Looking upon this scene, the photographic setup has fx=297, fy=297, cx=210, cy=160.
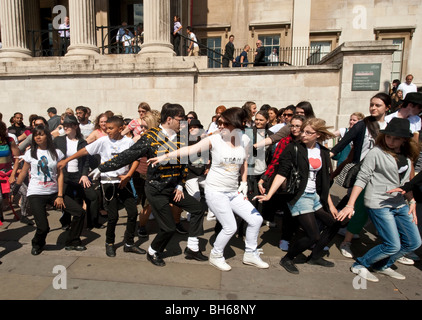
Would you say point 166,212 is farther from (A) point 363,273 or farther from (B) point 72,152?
(A) point 363,273

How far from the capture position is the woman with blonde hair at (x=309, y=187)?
→ 3668 millimetres

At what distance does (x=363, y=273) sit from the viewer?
3.62 meters

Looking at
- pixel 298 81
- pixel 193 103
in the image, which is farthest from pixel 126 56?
pixel 298 81

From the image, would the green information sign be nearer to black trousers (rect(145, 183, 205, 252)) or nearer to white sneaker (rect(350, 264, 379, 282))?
white sneaker (rect(350, 264, 379, 282))

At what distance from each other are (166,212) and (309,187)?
1.82 m

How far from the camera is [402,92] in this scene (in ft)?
37.1

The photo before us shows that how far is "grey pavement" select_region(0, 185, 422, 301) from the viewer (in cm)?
322

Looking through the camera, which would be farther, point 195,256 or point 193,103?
point 193,103

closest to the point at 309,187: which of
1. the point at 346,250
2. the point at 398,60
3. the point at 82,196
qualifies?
the point at 346,250

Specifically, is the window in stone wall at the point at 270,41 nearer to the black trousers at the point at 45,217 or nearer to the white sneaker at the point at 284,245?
the white sneaker at the point at 284,245

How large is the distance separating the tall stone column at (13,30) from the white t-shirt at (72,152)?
954cm
